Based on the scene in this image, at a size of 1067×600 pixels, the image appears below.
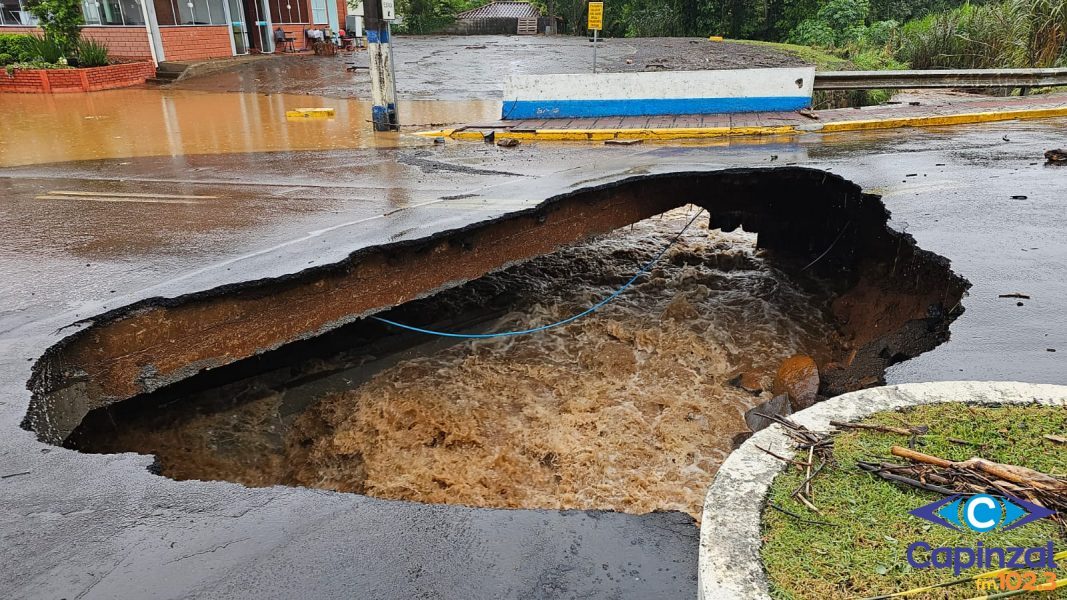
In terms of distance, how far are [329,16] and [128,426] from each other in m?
29.6

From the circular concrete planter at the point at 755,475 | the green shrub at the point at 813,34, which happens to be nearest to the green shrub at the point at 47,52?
the circular concrete planter at the point at 755,475

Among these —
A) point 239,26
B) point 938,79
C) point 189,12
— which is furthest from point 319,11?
point 938,79

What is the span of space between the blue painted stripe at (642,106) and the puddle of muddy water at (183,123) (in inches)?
39.6

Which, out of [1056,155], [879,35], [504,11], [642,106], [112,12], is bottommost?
[1056,155]

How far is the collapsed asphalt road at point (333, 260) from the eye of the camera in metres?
2.48

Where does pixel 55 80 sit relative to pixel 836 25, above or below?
below

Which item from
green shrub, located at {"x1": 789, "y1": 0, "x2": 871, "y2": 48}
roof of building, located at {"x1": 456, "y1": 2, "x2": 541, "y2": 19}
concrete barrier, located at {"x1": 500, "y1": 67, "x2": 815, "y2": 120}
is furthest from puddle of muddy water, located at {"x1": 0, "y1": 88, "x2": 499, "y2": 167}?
roof of building, located at {"x1": 456, "y1": 2, "x2": 541, "y2": 19}

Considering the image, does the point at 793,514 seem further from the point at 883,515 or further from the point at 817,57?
the point at 817,57

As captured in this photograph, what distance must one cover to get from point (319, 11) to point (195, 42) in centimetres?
899

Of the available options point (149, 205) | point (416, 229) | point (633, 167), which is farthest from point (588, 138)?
point (149, 205)

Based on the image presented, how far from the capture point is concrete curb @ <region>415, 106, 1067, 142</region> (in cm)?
1084

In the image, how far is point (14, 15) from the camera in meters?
21.3

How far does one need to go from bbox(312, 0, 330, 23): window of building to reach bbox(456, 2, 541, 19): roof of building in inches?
438

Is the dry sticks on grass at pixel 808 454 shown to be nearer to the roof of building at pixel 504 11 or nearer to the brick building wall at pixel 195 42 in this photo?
the brick building wall at pixel 195 42
